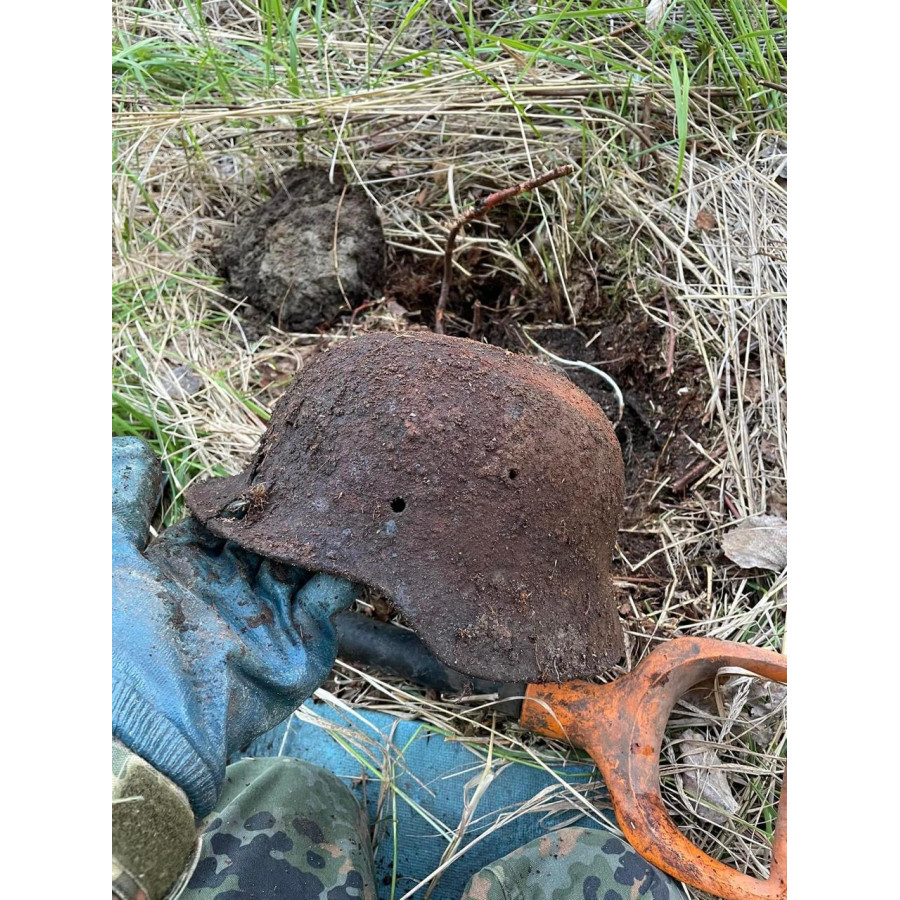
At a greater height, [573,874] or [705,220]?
[705,220]

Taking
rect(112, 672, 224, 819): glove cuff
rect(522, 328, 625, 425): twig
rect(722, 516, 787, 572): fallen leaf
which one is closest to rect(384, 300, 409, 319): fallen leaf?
rect(522, 328, 625, 425): twig

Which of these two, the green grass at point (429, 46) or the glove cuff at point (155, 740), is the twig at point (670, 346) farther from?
the glove cuff at point (155, 740)

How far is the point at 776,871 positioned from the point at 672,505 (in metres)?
0.75

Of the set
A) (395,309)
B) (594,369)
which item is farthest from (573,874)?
(395,309)

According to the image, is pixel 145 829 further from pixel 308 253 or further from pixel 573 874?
pixel 308 253

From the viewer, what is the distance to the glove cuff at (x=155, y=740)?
0.99m

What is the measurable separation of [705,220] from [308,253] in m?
1.02

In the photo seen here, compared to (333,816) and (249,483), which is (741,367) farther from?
(333,816)

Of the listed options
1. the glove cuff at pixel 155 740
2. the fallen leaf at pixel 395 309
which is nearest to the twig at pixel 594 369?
the fallen leaf at pixel 395 309

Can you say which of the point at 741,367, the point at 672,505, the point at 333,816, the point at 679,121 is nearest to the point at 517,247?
the point at 679,121

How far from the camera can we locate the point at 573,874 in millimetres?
1282

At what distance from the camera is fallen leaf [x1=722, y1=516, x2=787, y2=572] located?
1621 mm

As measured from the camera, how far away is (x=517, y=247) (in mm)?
1991

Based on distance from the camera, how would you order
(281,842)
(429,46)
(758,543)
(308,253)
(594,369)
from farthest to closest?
(429,46) → (308,253) → (594,369) → (758,543) → (281,842)
